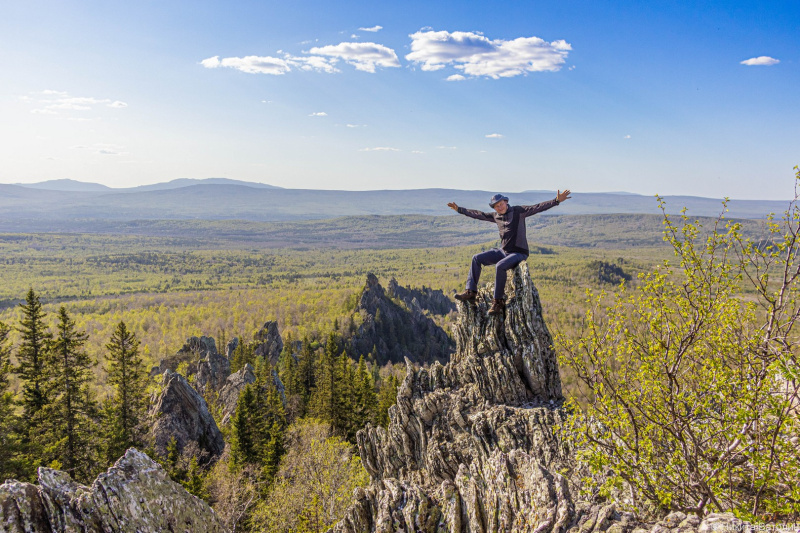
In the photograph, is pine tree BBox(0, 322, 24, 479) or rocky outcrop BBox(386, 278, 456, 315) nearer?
pine tree BBox(0, 322, 24, 479)

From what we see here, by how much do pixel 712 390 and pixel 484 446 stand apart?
11.8 meters

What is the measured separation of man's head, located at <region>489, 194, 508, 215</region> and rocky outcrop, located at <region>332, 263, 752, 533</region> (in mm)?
5931

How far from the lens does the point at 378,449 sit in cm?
2553

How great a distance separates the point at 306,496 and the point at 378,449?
10619mm

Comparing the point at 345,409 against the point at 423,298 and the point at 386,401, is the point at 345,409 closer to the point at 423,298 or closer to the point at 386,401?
the point at 386,401

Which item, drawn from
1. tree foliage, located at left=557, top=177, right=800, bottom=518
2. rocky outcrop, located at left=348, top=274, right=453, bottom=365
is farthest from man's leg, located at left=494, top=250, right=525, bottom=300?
rocky outcrop, located at left=348, top=274, right=453, bottom=365

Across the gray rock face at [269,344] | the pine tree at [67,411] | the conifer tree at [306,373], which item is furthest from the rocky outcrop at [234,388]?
the pine tree at [67,411]

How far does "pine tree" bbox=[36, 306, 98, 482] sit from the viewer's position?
95.2ft

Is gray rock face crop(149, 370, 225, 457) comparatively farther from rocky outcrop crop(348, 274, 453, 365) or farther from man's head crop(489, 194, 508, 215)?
rocky outcrop crop(348, 274, 453, 365)

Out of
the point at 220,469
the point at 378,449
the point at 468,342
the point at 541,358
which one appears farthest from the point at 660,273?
the point at 220,469

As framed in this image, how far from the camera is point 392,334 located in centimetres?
10606

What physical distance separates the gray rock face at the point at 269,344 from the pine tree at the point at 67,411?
5054cm

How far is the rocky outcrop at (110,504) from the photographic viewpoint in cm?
1010

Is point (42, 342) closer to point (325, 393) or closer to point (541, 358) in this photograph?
point (325, 393)
